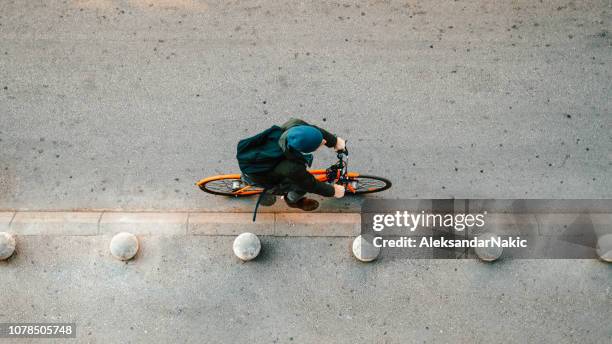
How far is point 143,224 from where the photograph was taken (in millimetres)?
6441

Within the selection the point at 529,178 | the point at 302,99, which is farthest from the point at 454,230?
the point at 302,99

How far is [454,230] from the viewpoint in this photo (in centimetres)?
653

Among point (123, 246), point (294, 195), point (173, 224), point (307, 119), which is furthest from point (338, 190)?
point (123, 246)

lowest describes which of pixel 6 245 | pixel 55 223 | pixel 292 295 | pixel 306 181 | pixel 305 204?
pixel 292 295

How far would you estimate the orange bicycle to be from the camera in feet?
19.6

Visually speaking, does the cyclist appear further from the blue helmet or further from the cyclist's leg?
the cyclist's leg

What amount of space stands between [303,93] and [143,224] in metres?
2.80

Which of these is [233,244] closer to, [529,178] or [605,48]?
[529,178]

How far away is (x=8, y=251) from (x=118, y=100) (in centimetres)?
239

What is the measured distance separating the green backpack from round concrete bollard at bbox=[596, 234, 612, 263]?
4.40 metres

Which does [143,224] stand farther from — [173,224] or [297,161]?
[297,161]

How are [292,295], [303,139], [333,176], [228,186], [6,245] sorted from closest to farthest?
[303,139], [333,176], [6,245], [292,295], [228,186]

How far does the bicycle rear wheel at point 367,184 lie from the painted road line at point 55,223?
340 centimetres

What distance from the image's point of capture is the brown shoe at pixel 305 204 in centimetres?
629
